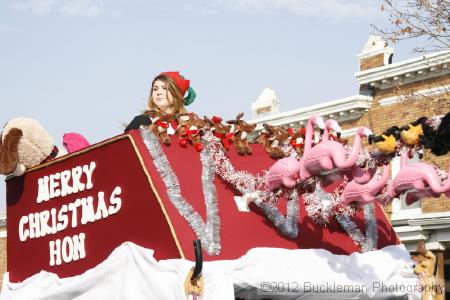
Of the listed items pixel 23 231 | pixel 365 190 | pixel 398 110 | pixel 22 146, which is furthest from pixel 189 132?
pixel 398 110

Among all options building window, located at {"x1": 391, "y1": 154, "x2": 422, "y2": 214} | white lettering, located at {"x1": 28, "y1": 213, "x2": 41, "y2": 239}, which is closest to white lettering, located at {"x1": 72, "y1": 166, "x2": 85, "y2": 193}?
white lettering, located at {"x1": 28, "y1": 213, "x2": 41, "y2": 239}

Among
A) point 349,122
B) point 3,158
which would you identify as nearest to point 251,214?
point 3,158

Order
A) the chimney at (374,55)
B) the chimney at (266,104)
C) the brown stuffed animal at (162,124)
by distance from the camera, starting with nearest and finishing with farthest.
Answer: the brown stuffed animal at (162,124) → the chimney at (374,55) → the chimney at (266,104)

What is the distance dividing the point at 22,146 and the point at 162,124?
59.1 inches

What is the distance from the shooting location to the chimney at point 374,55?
22516 mm

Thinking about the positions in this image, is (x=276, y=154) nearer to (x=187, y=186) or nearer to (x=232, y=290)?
(x=187, y=186)

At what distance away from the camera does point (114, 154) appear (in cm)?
620

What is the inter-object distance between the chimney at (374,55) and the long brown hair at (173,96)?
15913 millimetres

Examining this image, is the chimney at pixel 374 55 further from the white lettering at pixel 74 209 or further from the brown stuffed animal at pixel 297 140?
the white lettering at pixel 74 209

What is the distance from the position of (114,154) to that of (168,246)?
34.4 inches

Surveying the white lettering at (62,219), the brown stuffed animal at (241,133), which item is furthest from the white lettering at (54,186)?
the brown stuffed animal at (241,133)

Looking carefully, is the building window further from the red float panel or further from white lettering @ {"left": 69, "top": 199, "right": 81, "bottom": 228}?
white lettering @ {"left": 69, "top": 199, "right": 81, "bottom": 228}

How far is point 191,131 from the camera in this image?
20.3ft

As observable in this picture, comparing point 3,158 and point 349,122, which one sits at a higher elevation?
point 349,122
